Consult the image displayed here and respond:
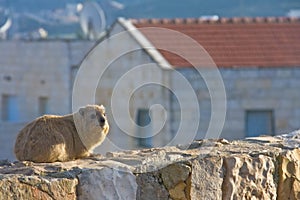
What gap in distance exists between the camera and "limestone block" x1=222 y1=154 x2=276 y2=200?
3.21 metres

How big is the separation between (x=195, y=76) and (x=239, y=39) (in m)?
2.12

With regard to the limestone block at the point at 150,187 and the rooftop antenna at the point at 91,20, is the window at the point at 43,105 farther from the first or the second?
the limestone block at the point at 150,187

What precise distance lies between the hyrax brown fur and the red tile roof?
30.6 feet

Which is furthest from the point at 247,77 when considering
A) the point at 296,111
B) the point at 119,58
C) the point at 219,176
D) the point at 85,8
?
the point at 219,176

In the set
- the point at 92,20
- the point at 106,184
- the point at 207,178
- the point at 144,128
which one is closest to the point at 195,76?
the point at 144,128

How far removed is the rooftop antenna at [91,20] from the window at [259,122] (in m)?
7.39

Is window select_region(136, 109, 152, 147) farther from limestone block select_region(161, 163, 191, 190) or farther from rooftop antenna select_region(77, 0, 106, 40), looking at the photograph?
limestone block select_region(161, 163, 191, 190)

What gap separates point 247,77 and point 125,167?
12.6 meters

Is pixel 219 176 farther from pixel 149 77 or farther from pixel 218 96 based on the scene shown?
pixel 149 77

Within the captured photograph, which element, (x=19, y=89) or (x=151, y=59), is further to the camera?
(x=19, y=89)

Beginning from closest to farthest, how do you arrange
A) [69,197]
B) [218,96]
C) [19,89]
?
[69,197] → [218,96] → [19,89]

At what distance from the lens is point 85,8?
70.9ft

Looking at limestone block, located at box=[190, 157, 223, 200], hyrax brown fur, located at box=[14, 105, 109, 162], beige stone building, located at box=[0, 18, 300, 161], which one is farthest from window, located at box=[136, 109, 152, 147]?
limestone block, located at box=[190, 157, 223, 200]

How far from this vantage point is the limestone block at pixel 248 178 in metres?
3.21
